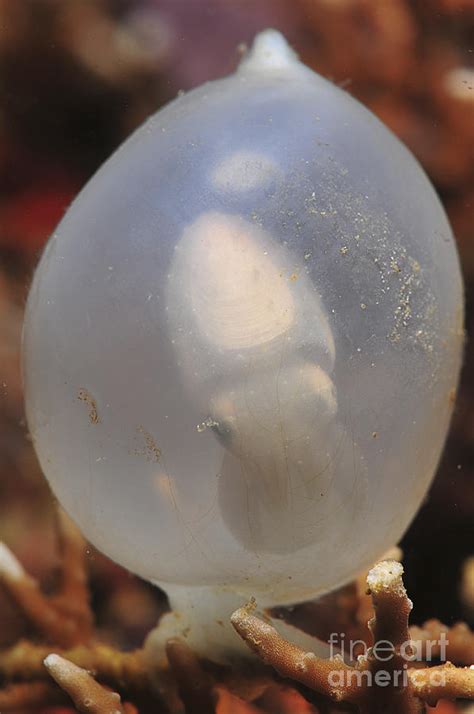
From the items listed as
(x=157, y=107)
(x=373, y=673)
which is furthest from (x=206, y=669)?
(x=157, y=107)

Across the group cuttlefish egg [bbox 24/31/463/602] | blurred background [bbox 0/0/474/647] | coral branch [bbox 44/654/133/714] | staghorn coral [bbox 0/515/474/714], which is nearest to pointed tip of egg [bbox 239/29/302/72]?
cuttlefish egg [bbox 24/31/463/602]

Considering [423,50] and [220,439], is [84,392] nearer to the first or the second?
[220,439]

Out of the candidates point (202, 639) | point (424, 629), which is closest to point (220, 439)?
point (202, 639)

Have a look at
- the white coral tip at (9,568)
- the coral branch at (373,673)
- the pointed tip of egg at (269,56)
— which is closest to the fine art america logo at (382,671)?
the coral branch at (373,673)

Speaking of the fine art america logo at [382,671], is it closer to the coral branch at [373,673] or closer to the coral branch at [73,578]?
the coral branch at [373,673]

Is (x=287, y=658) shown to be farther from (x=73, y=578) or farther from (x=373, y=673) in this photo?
(x=73, y=578)
